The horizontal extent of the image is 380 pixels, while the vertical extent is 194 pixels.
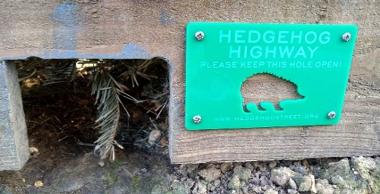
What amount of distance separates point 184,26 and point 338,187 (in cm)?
55

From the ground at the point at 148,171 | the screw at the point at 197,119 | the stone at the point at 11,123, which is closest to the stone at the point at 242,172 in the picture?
the ground at the point at 148,171

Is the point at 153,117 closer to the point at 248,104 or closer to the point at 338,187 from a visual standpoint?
the point at 248,104

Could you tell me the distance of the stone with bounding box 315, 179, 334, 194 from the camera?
3.01ft

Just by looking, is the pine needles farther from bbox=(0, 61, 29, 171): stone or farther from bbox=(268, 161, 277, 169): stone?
bbox=(268, 161, 277, 169): stone

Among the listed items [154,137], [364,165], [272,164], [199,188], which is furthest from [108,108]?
[364,165]

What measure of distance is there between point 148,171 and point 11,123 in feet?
1.13

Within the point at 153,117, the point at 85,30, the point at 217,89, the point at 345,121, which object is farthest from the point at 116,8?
the point at 345,121

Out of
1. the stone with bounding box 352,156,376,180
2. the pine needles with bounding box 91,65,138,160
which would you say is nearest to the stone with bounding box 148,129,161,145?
the pine needles with bounding box 91,65,138,160

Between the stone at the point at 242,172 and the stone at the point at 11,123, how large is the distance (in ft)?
1.68

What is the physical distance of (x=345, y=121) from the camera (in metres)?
0.95

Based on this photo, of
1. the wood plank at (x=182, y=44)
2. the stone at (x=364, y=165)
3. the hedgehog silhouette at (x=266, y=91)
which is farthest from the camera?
the stone at (x=364, y=165)

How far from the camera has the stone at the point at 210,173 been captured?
0.96m

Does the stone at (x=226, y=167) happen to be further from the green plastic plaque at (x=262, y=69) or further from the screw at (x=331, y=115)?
the screw at (x=331, y=115)

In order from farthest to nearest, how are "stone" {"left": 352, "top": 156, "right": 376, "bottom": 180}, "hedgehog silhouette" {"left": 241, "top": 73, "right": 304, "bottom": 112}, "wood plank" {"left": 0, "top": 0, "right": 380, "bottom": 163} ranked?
"stone" {"left": 352, "top": 156, "right": 376, "bottom": 180} → "hedgehog silhouette" {"left": 241, "top": 73, "right": 304, "bottom": 112} → "wood plank" {"left": 0, "top": 0, "right": 380, "bottom": 163}
